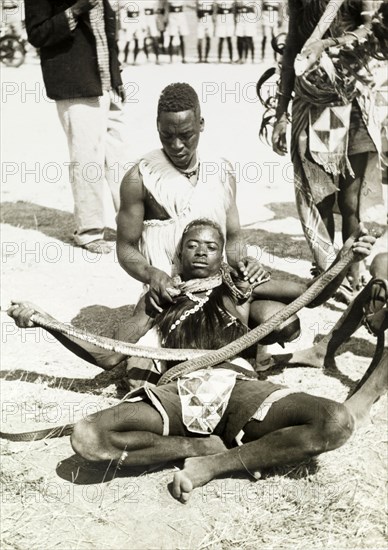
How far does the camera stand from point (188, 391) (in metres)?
3.22

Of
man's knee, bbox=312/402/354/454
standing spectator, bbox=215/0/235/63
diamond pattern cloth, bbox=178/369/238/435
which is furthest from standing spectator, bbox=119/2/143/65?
man's knee, bbox=312/402/354/454

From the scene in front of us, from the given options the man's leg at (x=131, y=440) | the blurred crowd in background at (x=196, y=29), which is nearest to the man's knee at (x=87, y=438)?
the man's leg at (x=131, y=440)

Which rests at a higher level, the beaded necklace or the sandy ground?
the beaded necklace

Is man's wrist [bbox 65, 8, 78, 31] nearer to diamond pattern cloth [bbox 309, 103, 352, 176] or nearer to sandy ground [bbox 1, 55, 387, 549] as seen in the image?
sandy ground [bbox 1, 55, 387, 549]

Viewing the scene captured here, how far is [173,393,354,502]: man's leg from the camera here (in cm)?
300

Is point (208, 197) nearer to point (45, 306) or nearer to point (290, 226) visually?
point (45, 306)

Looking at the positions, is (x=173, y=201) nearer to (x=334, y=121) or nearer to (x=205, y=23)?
(x=334, y=121)

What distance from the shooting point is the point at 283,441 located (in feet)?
10.0

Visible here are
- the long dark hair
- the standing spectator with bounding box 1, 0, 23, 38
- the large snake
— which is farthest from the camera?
the standing spectator with bounding box 1, 0, 23, 38

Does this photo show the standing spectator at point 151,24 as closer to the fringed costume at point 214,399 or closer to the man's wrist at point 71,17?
the man's wrist at point 71,17

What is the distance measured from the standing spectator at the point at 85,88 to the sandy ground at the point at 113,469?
420 mm

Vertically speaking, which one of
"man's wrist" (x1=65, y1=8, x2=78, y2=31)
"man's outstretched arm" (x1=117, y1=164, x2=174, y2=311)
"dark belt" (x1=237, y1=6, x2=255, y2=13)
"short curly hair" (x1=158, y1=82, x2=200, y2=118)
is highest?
"man's wrist" (x1=65, y1=8, x2=78, y2=31)

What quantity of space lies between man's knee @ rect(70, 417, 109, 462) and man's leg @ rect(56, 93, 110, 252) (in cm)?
355

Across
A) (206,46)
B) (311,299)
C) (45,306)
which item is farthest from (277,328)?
(206,46)
